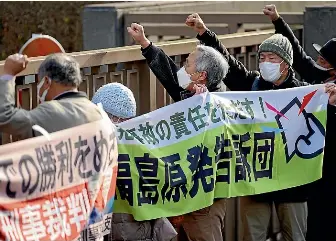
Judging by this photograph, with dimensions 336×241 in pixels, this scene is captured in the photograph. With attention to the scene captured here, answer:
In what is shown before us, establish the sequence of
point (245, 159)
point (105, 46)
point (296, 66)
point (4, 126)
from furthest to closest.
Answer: point (105, 46) → point (296, 66) → point (245, 159) → point (4, 126)

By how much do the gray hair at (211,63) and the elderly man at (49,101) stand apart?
4.11ft

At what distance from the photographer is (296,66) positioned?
8172mm

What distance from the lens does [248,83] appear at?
7801mm

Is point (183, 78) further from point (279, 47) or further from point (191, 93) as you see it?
point (279, 47)

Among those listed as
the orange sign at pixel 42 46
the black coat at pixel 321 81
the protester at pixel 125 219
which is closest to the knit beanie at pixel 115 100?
the protester at pixel 125 219

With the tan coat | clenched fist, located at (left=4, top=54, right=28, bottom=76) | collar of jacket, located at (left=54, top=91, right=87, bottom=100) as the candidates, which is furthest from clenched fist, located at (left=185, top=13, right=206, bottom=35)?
clenched fist, located at (left=4, top=54, right=28, bottom=76)

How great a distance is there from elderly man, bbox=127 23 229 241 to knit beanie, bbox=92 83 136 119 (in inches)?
25.0

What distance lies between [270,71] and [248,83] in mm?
366

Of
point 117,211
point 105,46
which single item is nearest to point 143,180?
point 117,211

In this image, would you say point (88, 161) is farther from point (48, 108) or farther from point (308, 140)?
point (308, 140)

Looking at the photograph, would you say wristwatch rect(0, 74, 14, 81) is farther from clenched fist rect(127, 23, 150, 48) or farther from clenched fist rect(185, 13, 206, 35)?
clenched fist rect(185, 13, 206, 35)

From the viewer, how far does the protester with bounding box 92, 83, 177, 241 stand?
256 inches

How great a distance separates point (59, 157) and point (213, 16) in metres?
6.79

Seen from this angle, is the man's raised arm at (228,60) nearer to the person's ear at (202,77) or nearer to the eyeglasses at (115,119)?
the person's ear at (202,77)
